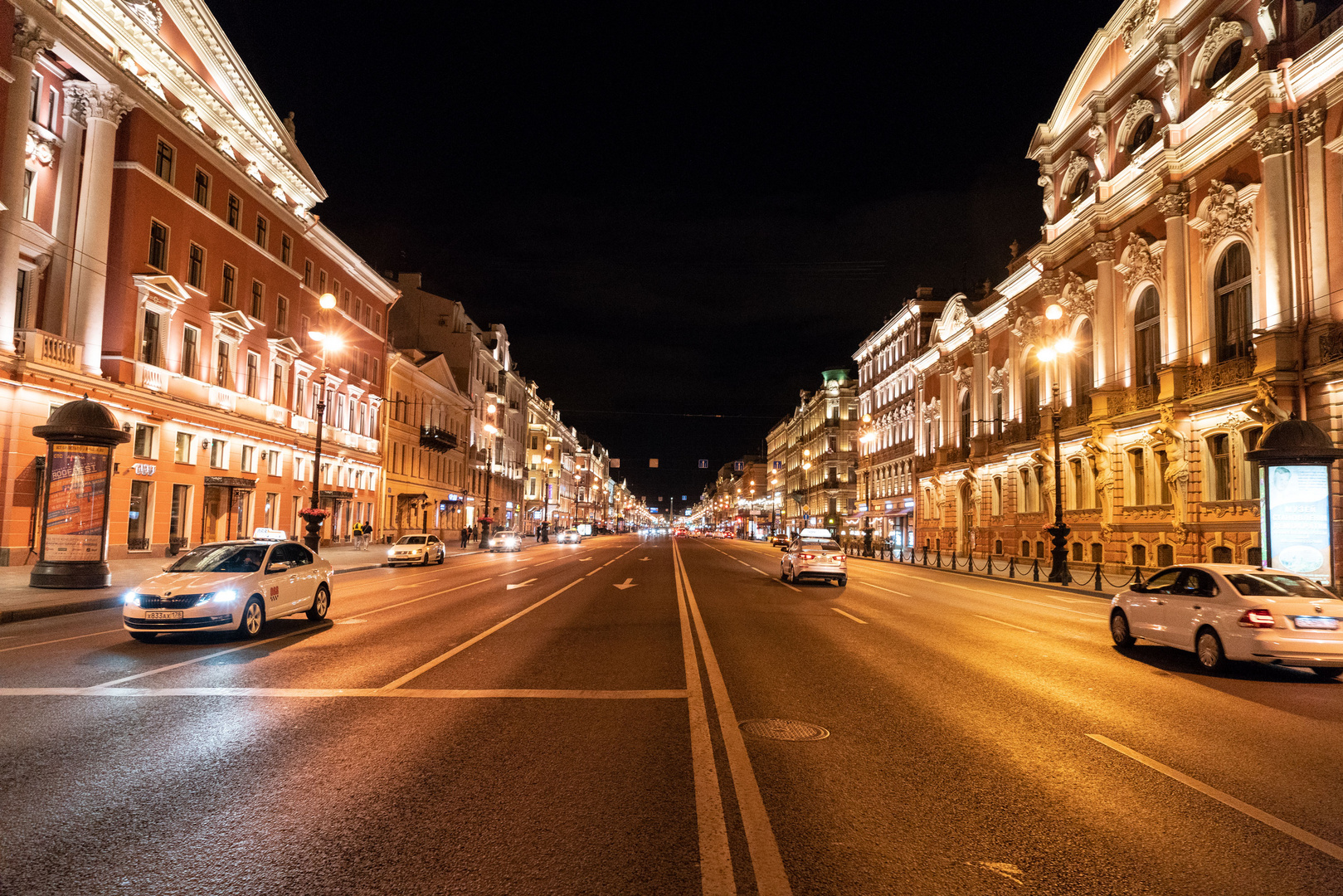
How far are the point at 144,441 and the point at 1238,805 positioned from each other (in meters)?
33.6

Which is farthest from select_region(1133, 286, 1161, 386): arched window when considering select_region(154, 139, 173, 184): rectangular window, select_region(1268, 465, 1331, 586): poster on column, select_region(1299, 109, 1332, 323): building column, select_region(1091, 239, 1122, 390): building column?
select_region(154, 139, 173, 184): rectangular window

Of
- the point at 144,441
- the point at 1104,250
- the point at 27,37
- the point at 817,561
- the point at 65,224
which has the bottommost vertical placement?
the point at 817,561

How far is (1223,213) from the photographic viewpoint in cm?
2811

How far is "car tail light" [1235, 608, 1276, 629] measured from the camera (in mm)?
9758

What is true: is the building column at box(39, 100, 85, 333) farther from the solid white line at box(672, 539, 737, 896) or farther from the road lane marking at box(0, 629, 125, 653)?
the solid white line at box(672, 539, 737, 896)

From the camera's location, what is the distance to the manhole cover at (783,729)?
21.4 ft

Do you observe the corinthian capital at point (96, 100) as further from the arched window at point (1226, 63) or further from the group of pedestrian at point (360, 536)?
the arched window at point (1226, 63)

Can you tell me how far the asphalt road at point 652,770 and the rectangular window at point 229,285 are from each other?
27.7 m

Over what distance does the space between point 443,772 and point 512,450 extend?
3586 inches

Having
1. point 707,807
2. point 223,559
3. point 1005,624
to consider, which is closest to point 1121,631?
point 1005,624

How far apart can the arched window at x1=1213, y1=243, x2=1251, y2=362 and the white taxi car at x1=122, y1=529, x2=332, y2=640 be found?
29.4 m

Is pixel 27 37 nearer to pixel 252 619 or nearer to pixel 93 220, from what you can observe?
pixel 93 220

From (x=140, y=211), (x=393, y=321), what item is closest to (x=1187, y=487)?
(x=140, y=211)

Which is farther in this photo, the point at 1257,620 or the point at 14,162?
the point at 14,162
